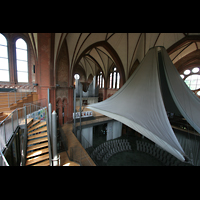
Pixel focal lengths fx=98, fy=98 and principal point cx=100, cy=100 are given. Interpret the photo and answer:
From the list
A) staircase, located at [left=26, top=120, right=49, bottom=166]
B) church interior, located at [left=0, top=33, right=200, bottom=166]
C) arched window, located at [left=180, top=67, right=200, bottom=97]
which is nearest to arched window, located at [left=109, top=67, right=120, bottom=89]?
church interior, located at [left=0, top=33, right=200, bottom=166]

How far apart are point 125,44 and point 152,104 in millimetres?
9918

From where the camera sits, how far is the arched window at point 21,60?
9828 millimetres

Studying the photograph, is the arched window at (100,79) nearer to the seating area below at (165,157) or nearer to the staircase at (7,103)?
the seating area below at (165,157)

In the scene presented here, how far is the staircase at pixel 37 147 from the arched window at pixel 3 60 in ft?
24.0

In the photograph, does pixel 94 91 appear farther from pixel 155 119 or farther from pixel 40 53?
pixel 155 119

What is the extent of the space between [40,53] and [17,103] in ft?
14.4

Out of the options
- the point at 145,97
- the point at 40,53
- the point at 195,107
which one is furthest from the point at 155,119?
the point at 40,53

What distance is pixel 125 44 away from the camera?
11250mm

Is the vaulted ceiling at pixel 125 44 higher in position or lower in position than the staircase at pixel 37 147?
higher

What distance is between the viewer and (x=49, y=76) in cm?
848

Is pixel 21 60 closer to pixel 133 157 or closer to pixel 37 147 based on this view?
pixel 37 147

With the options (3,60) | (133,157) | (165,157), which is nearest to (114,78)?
(133,157)

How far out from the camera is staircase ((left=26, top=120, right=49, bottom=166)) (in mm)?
4438

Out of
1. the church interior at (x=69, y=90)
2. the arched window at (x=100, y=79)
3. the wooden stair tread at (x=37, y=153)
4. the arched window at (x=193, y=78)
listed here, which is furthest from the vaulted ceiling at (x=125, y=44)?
the wooden stair tread at (x=37, y=153)
